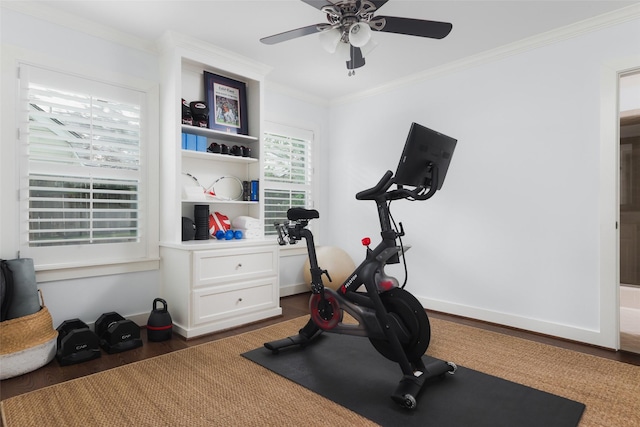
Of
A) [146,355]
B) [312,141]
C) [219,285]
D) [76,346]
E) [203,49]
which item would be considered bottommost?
[146,355]

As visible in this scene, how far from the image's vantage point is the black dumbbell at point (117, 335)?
2678 mm

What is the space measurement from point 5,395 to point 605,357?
3.97 m

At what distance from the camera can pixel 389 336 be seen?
214cm

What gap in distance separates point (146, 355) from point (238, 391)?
0.97m

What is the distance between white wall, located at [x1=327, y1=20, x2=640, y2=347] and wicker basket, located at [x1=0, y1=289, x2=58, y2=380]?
3378 mm

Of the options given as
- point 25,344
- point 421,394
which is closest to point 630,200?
point 421,394

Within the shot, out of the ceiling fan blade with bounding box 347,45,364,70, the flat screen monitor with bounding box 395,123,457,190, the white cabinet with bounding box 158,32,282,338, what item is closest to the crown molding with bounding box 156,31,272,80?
the white cabinet with bounding box 158,32,282,338

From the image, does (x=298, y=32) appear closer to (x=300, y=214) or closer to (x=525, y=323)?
(x=300, y=214)

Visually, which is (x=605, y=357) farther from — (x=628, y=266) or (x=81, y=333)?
(x=81, y=333)

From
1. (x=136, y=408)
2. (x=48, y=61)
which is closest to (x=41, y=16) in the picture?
(x=48, y=61)

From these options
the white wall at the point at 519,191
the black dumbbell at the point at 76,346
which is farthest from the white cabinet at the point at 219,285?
the white wall at the point at 519,191

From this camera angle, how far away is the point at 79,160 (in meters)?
2.90

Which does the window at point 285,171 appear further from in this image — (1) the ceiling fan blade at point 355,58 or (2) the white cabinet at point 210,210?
(1) the ceiling fan blade at point 355,58

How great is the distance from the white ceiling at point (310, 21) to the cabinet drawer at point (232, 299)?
217cm
